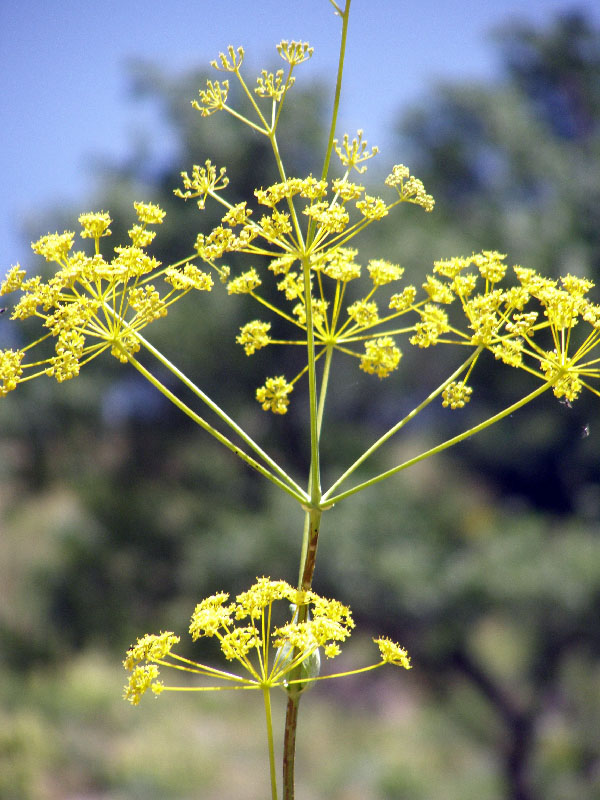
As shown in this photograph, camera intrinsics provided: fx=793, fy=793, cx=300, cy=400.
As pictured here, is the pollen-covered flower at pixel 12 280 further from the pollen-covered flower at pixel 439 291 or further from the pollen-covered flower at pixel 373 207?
the pollen-covered flower at pixel 439 291

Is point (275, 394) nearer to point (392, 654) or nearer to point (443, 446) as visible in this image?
point (443, 446)

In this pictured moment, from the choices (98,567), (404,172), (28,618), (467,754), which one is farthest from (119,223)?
(404,172)

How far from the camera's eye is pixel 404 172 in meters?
1.39

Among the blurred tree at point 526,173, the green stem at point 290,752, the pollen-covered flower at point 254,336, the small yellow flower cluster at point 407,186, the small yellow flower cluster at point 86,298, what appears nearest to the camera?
the green stem at point 290,752

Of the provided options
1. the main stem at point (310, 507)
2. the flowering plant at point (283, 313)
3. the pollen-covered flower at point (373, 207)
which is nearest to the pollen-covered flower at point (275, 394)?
the flowering plant at point (283, 313)

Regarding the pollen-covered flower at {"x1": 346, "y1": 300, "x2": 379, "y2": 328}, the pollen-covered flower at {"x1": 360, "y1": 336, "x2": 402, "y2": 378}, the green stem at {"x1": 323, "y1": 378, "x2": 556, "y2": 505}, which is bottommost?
the green stem at {"x1": 323, "y1": 378, "x2": 556, "y2": 505}

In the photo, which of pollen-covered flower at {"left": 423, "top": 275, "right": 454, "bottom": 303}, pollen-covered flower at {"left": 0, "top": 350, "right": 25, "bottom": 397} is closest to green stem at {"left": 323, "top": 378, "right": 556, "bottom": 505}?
pollen-covered flower at {"left": 423, "top": 275, "right": 454, "bottom": 303}

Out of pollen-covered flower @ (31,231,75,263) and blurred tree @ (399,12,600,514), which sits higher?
blurred tree @ (399,12,600,514)

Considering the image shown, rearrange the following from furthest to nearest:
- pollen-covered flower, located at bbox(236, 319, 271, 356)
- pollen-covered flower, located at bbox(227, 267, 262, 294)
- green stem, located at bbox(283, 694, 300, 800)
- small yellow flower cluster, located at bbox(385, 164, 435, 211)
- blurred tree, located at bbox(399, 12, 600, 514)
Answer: blurred tree, located at bbox(399, 12, 600, 514), pollen-covered flower, located at bbox(236, 319, 271, 356), pollen-covered flower, located at bbox(227, 267, 262, 294), small yellow flower cluster, located at bbox(385, 164, 435, 211), green stem, located at bbox(283, 694, 300, 800)

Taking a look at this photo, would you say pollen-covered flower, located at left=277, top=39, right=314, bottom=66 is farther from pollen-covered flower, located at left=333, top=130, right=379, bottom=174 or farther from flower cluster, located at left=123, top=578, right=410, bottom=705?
flower cluster, located at left=123, top=578, right=410, bottom=705

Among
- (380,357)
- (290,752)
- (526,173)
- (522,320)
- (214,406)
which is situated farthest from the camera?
(526,173)

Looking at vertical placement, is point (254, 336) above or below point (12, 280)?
above

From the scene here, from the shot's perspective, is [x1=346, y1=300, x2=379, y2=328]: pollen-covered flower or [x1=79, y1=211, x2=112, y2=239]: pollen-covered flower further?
[x1=346, y1=300, x2=379, y2=328]: pollen-covered flower

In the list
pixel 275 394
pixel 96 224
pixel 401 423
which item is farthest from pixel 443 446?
pixel 96 224
